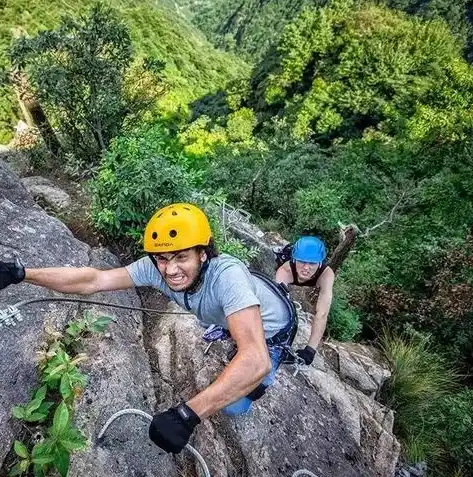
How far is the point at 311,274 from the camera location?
483 centimetres

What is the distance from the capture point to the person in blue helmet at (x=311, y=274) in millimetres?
4672

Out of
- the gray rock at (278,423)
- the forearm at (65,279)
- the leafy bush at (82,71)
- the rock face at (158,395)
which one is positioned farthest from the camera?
the leafy bush at (82,71)

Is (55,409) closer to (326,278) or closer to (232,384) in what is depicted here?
(232,384)

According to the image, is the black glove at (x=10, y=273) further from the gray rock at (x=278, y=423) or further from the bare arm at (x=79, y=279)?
the gray rock at (x=278, y=423)

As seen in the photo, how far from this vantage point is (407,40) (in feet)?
139

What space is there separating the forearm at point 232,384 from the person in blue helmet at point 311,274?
7.67 ft

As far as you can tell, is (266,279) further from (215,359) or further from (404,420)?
(404,420)

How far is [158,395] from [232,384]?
6.85 ft

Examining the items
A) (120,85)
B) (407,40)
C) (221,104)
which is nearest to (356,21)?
(407,40)

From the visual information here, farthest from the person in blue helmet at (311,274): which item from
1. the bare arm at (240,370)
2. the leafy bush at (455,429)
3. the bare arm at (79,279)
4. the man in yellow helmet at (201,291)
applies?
the leafy bush at (455,429)

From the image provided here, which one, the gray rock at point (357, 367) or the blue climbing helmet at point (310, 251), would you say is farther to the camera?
the gray rock at point (357, 367)

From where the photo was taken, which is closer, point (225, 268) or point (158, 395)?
point (225, 268)

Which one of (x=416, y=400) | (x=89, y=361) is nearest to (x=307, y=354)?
(x=89, y=361)

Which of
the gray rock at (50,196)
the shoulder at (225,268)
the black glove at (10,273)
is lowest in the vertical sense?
the gray rock at (50,196)
